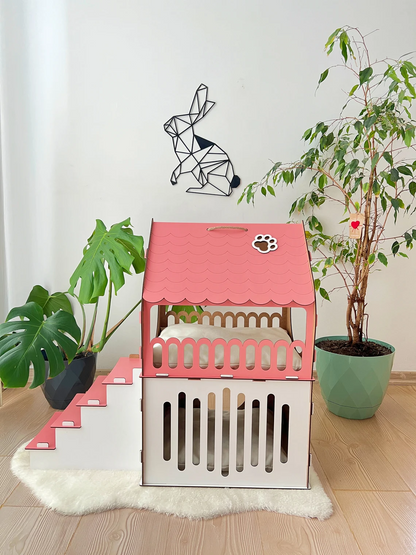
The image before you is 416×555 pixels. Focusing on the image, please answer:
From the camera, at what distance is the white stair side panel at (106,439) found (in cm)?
154

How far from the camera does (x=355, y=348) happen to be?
6.99 ft

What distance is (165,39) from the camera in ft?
7.86

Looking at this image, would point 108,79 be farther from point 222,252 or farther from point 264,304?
point 264,304

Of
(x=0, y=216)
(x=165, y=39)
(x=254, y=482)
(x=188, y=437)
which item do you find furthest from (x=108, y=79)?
(x=254, y=482)

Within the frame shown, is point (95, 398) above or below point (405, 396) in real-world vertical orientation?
above

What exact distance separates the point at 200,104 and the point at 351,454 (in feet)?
6.25

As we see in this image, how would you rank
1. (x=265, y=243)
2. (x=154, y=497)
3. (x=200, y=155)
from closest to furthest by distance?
(x=154, y=497) → (x=265, y=243) → (x=200, y=155)

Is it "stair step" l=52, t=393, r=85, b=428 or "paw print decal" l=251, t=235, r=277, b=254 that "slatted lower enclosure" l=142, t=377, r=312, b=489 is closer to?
"stair step" l=52, t=393, r=85, b=428

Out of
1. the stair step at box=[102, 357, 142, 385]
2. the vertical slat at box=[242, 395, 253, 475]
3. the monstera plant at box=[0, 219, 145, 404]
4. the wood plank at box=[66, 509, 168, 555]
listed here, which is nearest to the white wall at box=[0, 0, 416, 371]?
the monstera plant at box=[0, 219, 145, 404]

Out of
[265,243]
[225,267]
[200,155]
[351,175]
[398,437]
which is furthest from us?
[200,155]

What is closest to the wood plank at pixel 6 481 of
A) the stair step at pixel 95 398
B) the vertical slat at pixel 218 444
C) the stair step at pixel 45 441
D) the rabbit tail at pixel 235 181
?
the stair step at pixel 45 441

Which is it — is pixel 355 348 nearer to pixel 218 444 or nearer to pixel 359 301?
pixel 359 301

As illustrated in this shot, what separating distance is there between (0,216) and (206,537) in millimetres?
2000

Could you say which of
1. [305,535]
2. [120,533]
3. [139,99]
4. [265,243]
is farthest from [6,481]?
[139,99]
